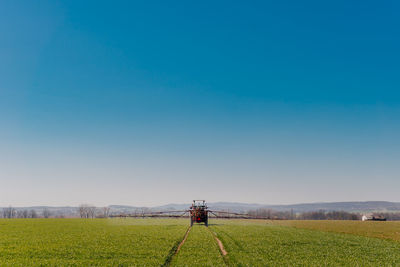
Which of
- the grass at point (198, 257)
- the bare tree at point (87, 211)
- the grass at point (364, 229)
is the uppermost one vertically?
the grass at point (198, 257)

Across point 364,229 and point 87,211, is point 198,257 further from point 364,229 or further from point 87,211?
point 87,211

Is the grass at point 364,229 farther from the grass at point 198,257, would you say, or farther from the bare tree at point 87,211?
the bare tree at point 87,211

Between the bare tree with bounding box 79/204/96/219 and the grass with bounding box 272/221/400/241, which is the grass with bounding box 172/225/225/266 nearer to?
the grass with bounding box 272/221/400/241

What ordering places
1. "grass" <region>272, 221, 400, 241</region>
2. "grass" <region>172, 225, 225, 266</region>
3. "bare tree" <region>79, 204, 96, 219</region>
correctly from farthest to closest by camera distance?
"bare tree" <region>79, 204, 96, 219</region> → "grass" <region>272, 221, 400, 241</region> → "grass" <region>172, 225, 225, 266</region>

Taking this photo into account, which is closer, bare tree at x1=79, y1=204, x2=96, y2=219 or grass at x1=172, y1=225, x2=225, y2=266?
grass at x1=172, y1=225, x2=225, y2=266

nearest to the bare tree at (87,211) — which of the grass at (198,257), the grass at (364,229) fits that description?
the grass at (364,229)

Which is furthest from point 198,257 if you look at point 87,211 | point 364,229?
point 87,211

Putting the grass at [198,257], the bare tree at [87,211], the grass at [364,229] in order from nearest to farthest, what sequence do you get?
the grass at [198,257] < the grass at [364,229] < the bare tree at [87,211]

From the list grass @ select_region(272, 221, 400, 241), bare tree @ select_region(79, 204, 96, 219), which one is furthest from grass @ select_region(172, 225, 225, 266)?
bare tree @ select_region(79, 204, 96, 219)

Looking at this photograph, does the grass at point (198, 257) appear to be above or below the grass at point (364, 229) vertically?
above

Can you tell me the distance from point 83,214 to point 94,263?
7290 inches

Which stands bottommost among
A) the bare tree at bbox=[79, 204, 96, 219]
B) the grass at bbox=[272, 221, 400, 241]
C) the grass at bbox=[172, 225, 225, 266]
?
the bare tree at bbox=[79, 204, 96, 219]

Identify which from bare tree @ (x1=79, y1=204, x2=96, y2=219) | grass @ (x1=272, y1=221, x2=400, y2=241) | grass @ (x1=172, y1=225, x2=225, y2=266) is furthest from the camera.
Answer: bare tree @ (x1=79, y1=204, x2=96, y2=219)

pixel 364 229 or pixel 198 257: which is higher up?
pixel 198 257
